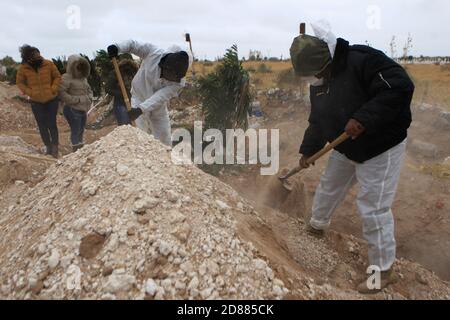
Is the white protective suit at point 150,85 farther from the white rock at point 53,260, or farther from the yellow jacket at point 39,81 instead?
the white rock at point 53,260

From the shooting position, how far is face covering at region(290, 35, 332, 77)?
2.28 meters

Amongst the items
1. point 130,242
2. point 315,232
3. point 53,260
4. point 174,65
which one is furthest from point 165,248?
point 174,65

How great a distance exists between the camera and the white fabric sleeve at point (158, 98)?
3.63 meters

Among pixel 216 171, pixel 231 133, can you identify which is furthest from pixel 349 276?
pixel 231 133

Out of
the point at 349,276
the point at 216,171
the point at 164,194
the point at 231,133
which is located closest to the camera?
the point at 164,194

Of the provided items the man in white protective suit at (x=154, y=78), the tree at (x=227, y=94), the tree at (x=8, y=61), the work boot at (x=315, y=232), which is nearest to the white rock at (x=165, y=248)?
the work boot at (x=315, y=232)

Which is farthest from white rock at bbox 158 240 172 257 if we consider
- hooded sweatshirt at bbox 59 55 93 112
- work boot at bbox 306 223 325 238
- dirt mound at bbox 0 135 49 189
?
hooded sweatshirt at bbox 59 55 93 112

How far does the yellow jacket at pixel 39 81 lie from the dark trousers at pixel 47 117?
0.35 feet

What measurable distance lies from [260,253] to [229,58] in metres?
3.73

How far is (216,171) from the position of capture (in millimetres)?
5207

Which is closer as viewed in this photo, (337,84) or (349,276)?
(337,84)

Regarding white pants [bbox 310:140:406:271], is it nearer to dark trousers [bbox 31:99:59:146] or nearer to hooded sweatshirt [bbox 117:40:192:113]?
hooded sweatshirt [bbox 117:40:192:113]
